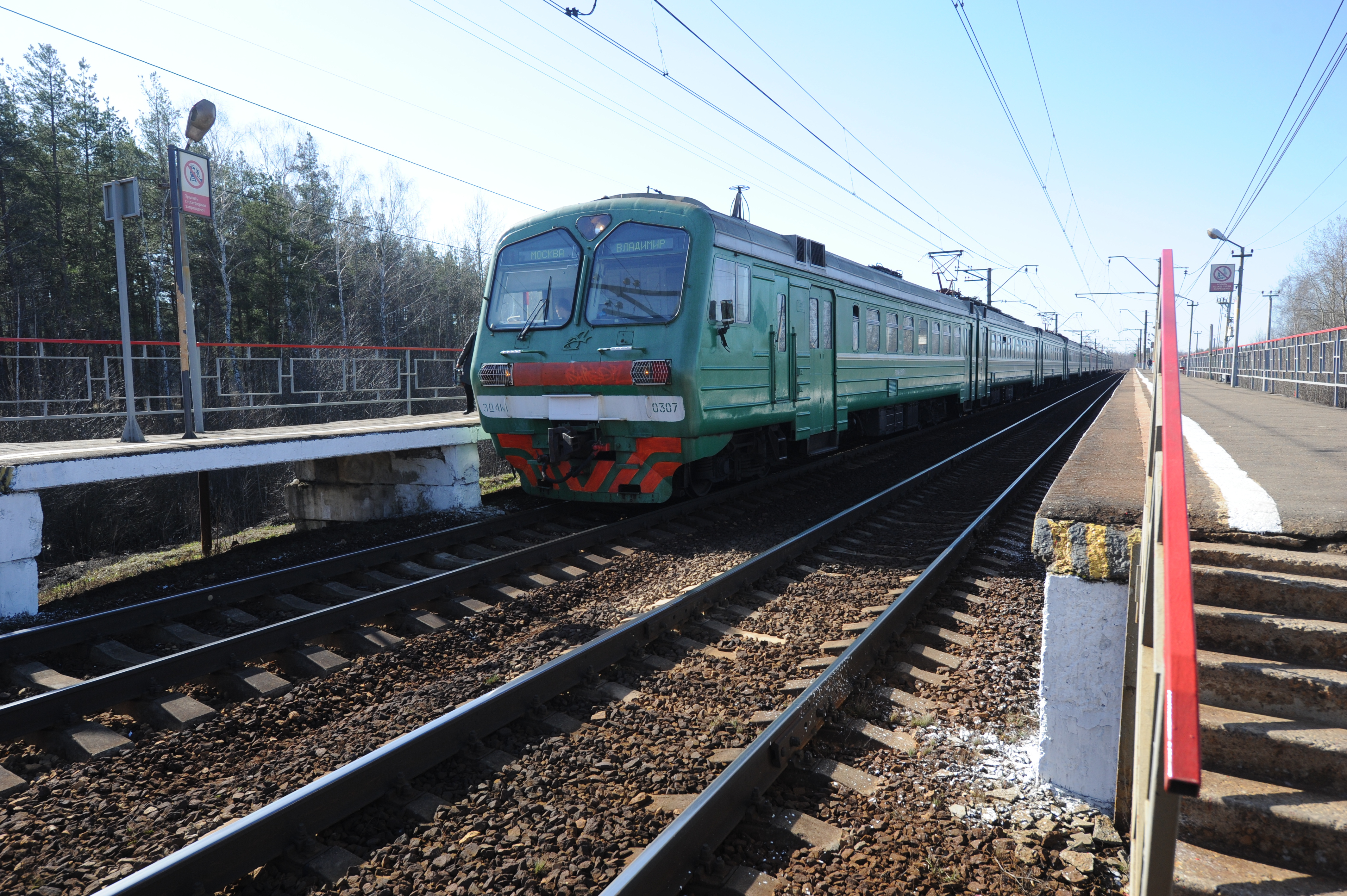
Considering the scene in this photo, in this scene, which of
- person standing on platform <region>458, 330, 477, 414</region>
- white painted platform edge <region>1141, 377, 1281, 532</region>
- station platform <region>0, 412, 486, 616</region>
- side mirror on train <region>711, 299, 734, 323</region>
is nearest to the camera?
white painted platform edge <region>1141, 377, 1281, 532</region>

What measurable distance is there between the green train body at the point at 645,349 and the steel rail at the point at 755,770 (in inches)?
128

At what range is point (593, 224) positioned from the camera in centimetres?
838

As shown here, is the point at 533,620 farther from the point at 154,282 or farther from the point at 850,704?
the point at 154,282

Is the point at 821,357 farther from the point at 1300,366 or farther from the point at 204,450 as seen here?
the point at 1300,366

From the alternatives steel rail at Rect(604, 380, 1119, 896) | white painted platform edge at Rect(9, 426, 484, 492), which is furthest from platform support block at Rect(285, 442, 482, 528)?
steel rail at Rect(604, 380, 1119, 896)

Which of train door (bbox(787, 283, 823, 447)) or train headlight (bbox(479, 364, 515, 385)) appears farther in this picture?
train door (bbox(787, 283, 823, 447))

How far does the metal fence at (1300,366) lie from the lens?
1293cm

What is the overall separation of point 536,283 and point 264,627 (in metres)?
4.90

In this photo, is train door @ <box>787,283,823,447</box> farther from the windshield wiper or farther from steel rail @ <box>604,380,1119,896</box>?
steel rail @ <box>604,380,1119,896</box>

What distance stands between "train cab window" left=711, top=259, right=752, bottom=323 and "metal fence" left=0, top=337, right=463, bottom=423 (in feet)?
19.8

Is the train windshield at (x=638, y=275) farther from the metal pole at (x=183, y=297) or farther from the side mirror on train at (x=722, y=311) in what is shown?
the metal pole at (x=183, y=297)

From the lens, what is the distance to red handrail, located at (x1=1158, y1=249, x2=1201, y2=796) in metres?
1.27

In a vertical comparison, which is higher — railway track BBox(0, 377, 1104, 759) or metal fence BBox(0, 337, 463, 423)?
metal fence BBox(0, 337, 463, 423)

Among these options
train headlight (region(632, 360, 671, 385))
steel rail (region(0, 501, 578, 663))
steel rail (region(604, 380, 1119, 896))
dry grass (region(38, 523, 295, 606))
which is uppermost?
train headlight (region(632, 360, 671, 385))
